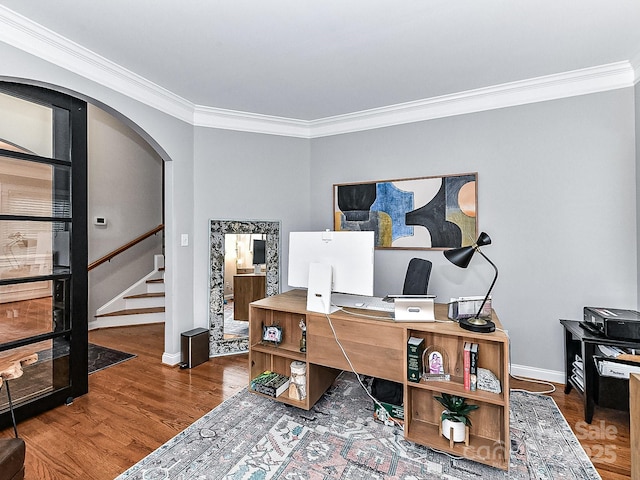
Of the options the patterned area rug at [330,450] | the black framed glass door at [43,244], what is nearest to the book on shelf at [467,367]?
the patterned area rug at [330,450]

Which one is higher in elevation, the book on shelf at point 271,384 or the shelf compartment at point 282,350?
the shelf compartment at point 282,350

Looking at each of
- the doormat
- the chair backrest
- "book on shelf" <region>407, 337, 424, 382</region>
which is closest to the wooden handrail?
the doormat

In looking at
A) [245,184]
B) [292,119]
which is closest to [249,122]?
[292,119]

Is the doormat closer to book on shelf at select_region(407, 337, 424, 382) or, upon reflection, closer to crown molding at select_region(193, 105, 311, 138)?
crown molding at select_region(193, 105, 311, 138)

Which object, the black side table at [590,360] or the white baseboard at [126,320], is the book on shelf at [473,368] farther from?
the white baseboard at [126,320]

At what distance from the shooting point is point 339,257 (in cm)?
213

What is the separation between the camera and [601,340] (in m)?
2.10

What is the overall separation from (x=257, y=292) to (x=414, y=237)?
179cm

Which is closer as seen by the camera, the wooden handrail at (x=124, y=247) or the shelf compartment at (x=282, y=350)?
the shelf compartment at (x=282, y=350)

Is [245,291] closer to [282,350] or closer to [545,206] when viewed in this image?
[282,350]

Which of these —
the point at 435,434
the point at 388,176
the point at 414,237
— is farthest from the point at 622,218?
the point at 435,434

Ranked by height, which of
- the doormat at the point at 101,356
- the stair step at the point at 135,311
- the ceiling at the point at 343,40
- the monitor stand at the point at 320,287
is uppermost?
the ceiling at the point at 343,40

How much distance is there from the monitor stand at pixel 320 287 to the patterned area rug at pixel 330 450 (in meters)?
0.78

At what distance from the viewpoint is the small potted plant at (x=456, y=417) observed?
1785 millimetres
